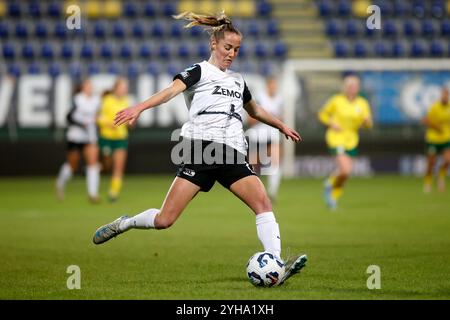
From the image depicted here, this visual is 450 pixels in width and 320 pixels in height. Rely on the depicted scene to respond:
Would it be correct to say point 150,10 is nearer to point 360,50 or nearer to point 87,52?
point 87,52

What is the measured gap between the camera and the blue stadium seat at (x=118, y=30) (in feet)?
100

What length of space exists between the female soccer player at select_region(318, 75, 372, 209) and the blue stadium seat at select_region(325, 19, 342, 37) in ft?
45.4

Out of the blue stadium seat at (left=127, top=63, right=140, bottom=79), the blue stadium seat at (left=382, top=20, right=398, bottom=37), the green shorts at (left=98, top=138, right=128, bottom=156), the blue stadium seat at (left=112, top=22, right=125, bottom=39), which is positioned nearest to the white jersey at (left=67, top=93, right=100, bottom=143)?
the green shorts at (left=98, top=138, right=128, bottom=156)

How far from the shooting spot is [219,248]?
38.9 feet

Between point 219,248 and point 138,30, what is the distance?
1980 centimetres

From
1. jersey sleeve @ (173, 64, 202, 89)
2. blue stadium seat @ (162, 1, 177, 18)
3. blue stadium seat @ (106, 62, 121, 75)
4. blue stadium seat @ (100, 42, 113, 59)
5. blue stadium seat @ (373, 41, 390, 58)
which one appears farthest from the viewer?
blue stadium seat @ (162, 1, 177, 18)

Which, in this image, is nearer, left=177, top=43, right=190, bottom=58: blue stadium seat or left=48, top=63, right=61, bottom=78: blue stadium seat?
left=48, top=63, right=61, bottom=78: blue stadium seat

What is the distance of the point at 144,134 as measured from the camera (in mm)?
27516

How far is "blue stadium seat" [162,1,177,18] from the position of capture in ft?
103

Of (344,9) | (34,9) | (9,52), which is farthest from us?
Answer: (344,9)

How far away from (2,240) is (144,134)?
14.8m

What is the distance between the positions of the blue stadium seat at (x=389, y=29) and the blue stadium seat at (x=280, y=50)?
3.52m

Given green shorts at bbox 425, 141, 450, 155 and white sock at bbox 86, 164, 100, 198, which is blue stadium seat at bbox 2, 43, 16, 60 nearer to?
white sock at bbox 86, 164, 100, 198

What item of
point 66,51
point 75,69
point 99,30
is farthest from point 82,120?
point 99,30
